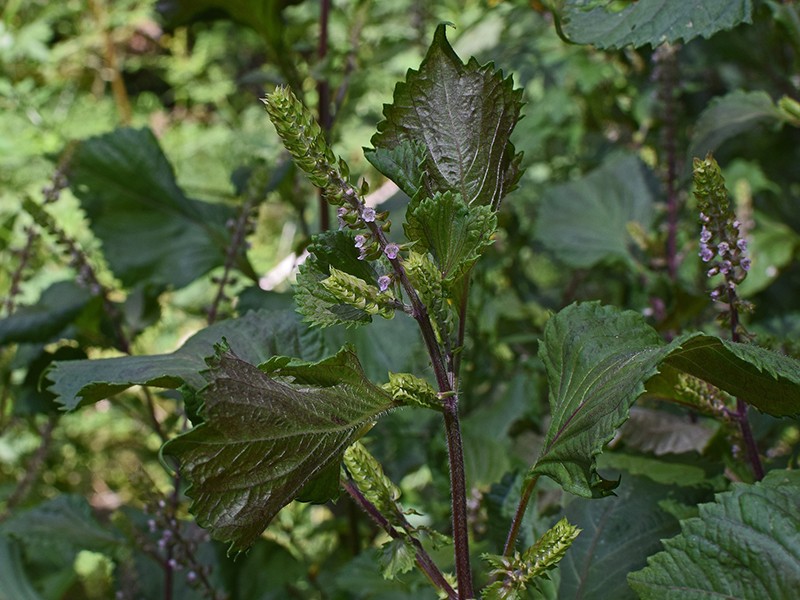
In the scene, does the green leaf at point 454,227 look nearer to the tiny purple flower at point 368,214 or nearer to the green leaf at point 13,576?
the tiny purple flower at point 368,214

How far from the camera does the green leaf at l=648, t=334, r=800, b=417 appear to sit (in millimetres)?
482

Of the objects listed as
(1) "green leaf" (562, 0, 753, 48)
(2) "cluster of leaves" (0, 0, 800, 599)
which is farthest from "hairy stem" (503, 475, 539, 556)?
(1) "green leaf" (562, 0, 753, 48)

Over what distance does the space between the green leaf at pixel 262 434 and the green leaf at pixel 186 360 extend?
0.22ft

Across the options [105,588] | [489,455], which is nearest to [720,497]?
[489,455]

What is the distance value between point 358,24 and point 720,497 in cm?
89

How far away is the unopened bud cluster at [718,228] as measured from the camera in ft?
1.89

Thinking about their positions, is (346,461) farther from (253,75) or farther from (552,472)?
(253,75)

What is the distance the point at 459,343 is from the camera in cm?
60

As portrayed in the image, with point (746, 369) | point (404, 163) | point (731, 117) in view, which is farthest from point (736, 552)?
point (731, 117)

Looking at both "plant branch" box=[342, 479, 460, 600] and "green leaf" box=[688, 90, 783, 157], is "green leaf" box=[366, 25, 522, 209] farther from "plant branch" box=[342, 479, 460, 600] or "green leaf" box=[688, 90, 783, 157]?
"green leaf" box=[688, 90, 783, 157]

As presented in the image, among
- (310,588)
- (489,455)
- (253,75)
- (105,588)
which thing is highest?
(253,75)

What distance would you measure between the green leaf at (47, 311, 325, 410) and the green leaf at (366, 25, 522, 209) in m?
0.19

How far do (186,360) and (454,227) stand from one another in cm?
22

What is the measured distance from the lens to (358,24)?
123 cm
